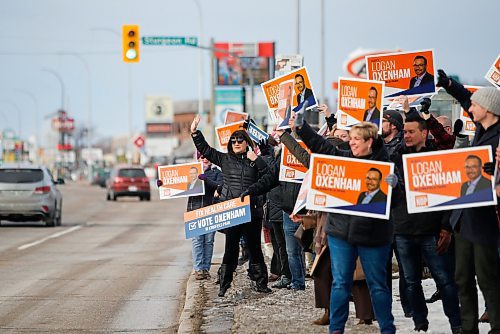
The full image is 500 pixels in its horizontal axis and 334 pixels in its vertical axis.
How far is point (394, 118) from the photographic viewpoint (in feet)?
34.0

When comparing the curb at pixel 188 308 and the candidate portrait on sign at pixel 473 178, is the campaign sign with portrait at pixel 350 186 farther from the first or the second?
the curb at pixel 188 308

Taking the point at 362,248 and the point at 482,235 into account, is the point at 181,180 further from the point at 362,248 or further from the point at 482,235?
the point at 482,235

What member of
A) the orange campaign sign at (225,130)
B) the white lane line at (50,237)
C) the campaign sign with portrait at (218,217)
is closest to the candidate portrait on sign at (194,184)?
the orange campaign sign at (225,130)

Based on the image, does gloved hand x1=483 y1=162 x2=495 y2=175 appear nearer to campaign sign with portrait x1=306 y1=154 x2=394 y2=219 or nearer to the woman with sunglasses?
campaign sign with portrait x1=306 y1=154 x2=394 y2=219

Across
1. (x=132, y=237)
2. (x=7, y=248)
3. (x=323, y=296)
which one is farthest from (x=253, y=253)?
(x=132, y=237)

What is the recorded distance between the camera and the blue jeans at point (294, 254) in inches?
504

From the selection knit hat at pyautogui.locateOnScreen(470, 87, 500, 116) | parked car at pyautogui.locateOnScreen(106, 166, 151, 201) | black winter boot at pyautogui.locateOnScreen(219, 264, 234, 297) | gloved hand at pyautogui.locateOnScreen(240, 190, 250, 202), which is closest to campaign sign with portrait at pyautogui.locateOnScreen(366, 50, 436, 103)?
gloved hand at pyautogui.locateOnScreen(240, 190, 250, 202)

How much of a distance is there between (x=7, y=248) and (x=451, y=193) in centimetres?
1583

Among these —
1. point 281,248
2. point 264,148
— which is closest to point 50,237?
point 264,148

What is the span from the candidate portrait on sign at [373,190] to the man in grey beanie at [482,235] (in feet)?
1.98

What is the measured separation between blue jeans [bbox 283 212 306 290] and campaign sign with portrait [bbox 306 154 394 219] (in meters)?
4.06

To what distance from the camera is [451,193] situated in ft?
27.6

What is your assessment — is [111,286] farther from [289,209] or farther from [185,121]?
[185,121]

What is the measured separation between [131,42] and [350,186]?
82.5ft
